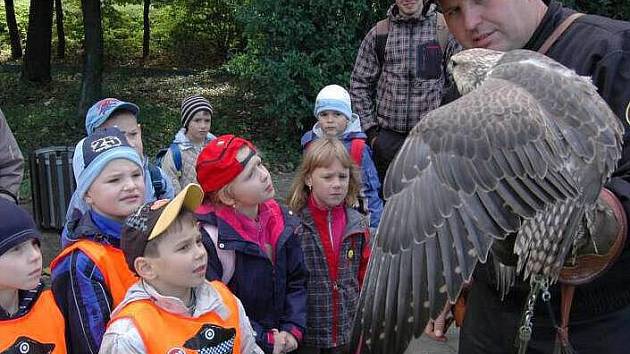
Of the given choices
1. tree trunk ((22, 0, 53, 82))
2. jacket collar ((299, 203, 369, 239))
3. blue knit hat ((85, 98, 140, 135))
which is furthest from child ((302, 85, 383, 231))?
tree trunk ((22, 0, 53, 82))

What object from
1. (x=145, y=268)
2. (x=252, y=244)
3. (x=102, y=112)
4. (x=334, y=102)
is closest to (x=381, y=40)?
(x=334, y=102)

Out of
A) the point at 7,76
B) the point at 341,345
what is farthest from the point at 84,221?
the point at 7,76

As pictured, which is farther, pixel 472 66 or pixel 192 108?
pixel 192 108

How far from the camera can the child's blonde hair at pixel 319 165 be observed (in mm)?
3912

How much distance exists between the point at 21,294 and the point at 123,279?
0.41 m

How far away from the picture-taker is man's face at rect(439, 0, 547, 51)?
7.54 feet

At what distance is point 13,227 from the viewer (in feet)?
8.84

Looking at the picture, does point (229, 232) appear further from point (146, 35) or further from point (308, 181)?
point (146, 35)

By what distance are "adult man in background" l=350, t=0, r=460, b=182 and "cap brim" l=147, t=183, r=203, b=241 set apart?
287 cm

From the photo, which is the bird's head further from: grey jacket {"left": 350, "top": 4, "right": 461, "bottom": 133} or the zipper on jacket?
grey jacket {"left": 350, "top": 4, "right": 461, "bottom": 133}

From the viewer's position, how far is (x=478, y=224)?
1716mm

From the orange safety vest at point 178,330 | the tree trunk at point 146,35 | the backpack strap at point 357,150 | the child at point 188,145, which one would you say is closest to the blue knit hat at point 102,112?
the child at point 188,145

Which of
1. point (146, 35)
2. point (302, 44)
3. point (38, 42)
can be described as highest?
point (302, 44)

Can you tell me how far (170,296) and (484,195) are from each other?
4.60 ft
